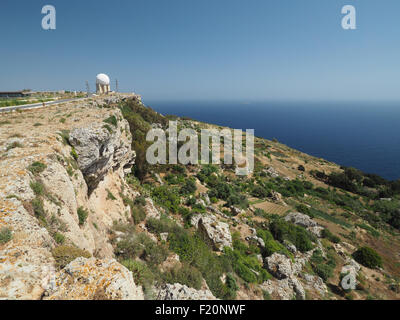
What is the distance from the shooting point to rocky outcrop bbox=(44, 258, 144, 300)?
3.37 meters

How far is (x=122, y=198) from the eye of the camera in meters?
12.7

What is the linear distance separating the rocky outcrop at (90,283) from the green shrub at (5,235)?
1448mm

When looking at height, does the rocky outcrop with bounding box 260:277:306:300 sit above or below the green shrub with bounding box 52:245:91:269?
below

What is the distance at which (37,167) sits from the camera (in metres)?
6.30

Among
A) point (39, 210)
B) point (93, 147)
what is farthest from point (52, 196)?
point (93, 147)

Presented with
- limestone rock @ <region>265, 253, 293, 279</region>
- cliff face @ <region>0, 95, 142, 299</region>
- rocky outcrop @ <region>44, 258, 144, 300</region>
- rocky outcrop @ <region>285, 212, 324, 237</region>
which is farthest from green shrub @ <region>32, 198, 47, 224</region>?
rocky outcrop @ <region>285, 212, 324, 237</region>

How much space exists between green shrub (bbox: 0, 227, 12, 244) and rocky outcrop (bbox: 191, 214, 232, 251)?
10575mm

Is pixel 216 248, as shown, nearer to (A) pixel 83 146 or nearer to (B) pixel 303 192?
(A) pixel 83 146

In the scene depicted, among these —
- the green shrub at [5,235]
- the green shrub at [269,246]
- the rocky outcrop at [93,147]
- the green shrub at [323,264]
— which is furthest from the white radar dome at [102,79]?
the green shrub at [323,264]

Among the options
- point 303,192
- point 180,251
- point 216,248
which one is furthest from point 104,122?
point 303,192

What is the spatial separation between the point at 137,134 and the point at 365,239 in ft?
101

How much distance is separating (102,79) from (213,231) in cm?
4554

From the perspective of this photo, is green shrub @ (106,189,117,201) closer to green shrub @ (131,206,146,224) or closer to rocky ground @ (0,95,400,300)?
rocky ground @ (0,95,400,300)

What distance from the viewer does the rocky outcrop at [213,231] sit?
12.5 m
